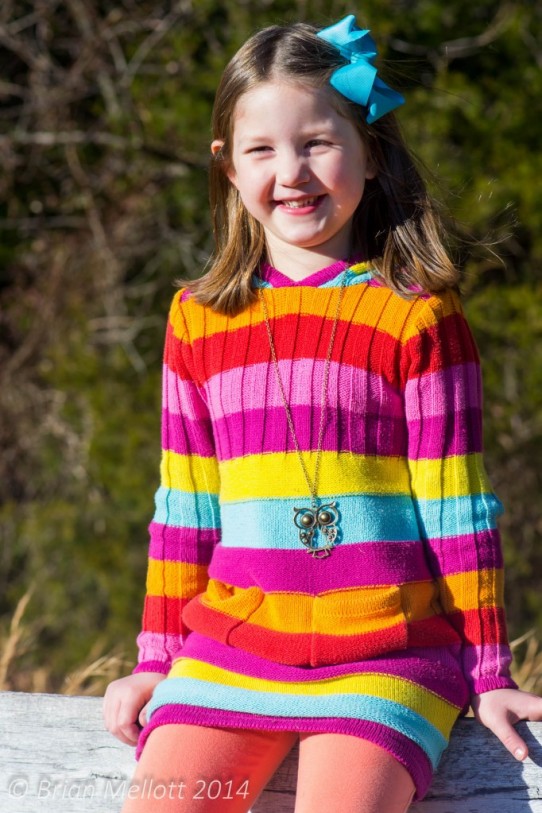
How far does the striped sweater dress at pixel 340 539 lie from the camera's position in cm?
174

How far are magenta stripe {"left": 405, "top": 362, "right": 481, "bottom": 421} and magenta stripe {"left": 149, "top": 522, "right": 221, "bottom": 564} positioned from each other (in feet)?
1.60

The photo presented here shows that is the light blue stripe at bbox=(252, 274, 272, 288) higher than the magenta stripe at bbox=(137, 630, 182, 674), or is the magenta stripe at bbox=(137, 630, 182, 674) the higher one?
the light blue stripe at bbox=(252, 274, 272, 288)

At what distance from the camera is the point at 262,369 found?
1974 mm

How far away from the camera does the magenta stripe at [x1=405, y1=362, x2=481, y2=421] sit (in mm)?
1885

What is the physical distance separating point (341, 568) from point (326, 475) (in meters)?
0.17

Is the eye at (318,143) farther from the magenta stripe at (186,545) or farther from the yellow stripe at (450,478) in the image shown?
the magenta stripe at (186,545)

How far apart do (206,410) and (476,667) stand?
0.73 m

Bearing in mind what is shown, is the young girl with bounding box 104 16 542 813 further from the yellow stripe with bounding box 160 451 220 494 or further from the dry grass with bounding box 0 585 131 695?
the dry grass with bounding box 0 585 131 695

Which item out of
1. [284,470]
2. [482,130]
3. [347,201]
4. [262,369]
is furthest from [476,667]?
[482,130]

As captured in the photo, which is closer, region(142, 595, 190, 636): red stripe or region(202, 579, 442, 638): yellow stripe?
region(202, 579, 442, 638): yellow stripe

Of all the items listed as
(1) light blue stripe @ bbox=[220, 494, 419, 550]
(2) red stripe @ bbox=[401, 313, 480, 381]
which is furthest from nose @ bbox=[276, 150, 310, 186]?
(1) light blue stripe @ bbox=[220, 494, 419, 550]

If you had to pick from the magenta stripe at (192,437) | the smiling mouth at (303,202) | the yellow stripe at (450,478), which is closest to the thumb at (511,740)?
the yellow stripe at (450,478)

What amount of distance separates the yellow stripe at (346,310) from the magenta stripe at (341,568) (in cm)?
40

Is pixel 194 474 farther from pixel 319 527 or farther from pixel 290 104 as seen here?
pixel 290 104
